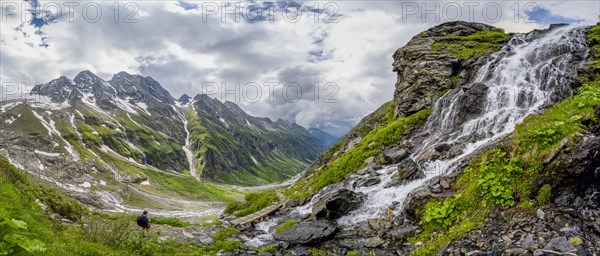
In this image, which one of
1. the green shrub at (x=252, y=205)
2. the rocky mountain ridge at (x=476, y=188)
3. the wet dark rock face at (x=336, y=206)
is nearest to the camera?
the rocky mountain ridge at (x=476, y=188)

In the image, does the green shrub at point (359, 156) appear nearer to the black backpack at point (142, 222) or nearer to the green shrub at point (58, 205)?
the black backpack at point (142, 222)

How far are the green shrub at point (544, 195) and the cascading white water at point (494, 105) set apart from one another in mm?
11135

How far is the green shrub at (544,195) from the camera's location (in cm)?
1716

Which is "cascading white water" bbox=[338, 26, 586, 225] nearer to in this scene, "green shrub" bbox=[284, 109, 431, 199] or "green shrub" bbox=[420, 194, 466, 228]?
"green shrub" bbox=[284, 109, 431, 199]

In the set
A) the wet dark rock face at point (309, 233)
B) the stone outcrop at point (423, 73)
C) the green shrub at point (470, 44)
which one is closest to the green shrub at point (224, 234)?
the wet dark rock face at point (309, 233)

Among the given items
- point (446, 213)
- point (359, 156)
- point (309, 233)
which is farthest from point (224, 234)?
point (359, 156)

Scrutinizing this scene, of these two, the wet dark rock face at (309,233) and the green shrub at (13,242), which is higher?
the green shrub at (13,242)

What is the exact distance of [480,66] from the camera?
58.4m

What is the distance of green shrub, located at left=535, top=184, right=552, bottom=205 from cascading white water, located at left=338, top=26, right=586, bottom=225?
36.5ft

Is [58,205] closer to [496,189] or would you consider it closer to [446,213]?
[446,213]

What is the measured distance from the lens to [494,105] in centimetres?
4412

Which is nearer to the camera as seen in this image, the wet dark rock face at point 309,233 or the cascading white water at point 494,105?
the wet dark rock face at point 309,233

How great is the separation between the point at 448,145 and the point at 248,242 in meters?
22.3

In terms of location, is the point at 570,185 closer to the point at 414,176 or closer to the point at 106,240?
the point at 414,176
